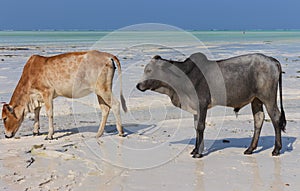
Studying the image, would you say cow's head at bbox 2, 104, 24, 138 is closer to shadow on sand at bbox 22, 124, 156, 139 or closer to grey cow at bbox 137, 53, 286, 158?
shadow on sand at bbox 22, 124, 156, 139

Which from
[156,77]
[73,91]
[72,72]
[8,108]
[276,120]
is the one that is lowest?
[276,120]

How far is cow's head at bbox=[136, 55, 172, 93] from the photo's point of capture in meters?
7.98

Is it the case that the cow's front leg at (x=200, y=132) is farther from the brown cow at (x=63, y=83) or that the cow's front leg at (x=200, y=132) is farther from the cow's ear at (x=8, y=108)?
the cow's ear at (x=8, y=108)

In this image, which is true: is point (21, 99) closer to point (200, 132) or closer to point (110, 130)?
point (110, 130)

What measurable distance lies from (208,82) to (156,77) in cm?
96

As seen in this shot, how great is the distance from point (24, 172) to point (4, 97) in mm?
8479

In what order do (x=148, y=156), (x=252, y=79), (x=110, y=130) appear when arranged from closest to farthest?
(x=252, y=79), (x=148, y=156), (x=110, y=130)

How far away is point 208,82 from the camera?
317 inches

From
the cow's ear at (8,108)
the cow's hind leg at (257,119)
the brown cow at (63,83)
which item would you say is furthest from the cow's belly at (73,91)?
the cow's hind leg at (257,119)

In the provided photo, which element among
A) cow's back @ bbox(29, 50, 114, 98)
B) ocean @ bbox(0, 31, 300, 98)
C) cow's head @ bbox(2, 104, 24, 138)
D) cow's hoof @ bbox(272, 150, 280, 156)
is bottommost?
ocean @ bbox(0, 31, 300, 98)

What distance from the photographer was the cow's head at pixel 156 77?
26.2 ft

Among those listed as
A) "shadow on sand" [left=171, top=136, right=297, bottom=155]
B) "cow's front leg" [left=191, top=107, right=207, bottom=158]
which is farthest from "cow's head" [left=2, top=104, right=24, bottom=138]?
"cow's front leg" [left=191, top=107, right=207, bottom=158]

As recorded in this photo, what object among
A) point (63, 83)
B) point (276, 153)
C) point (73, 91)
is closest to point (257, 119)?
point (276, 153)

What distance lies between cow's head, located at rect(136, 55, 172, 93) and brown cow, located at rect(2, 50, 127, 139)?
207 cm
